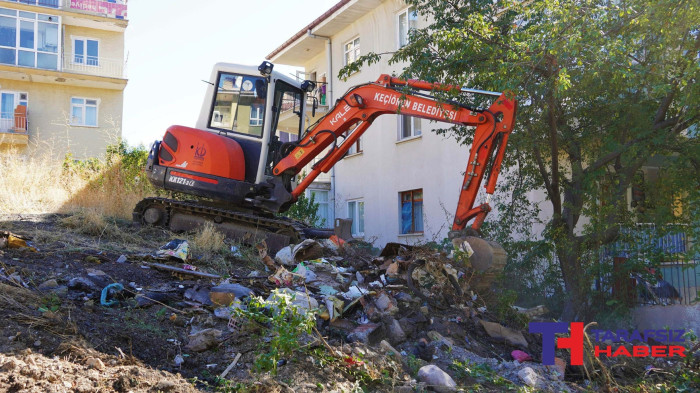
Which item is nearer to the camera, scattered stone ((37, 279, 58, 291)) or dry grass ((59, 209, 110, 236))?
scattered stone ((37, 279, 58, 291))

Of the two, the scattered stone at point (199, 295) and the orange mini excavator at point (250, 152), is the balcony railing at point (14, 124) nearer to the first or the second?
the orange mini excavator at point (250, 152)

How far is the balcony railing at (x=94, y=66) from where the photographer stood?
29.1m

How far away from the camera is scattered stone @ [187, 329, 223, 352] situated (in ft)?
18.2

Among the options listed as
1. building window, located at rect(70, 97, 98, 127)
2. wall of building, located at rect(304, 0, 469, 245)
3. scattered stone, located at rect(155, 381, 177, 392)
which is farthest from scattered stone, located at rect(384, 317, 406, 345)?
building window, located at rect(70, 97, 98, 127)

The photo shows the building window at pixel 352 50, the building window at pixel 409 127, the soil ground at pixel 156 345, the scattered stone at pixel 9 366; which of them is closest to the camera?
the scattered stone at pixel 9 366

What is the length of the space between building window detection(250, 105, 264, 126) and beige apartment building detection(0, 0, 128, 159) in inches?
699

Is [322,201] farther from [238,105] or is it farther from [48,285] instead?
[48,285]

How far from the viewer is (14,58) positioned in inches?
1083

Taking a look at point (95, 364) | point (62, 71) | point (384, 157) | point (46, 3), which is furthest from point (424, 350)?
point (46, 3)

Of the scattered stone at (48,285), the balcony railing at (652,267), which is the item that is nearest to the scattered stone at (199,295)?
the scattered stone at (48,285)

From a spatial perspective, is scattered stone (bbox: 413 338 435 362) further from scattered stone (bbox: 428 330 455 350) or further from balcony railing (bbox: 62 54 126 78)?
balcony railing (bbox: 62 54 126 78)

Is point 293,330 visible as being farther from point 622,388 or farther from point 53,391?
point 622,388

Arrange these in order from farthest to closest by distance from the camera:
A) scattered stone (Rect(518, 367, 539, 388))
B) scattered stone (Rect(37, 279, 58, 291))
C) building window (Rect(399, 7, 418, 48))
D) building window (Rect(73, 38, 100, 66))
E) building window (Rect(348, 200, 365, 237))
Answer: building window (Rect(73, 38, 100, 66))
building window (Rect(348, 200, 365, 237))
building window (Rect(399, 7, 418, 48))
scattered stone (Rect(37, 279, 58, 291))
scattered stone (Rect(518, 367, 539, 388))
